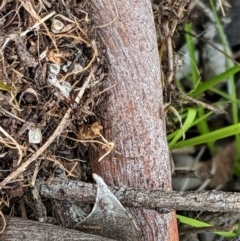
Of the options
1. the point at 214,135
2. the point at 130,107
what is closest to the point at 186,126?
the point at 214,135

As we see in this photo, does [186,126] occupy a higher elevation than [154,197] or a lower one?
higher

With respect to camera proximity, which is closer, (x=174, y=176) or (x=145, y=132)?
(x=145, y=132)

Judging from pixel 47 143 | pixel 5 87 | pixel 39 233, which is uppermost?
pixel 5 87

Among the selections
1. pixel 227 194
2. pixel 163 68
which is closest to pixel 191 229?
pixel 227 194

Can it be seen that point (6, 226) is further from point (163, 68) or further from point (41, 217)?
point (163, 68)

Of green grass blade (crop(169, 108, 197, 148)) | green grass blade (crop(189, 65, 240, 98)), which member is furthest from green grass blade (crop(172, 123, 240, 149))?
green grass blade (crop(189, 65, 240, 98))

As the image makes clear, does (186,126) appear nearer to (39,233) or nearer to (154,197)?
(154,197)
